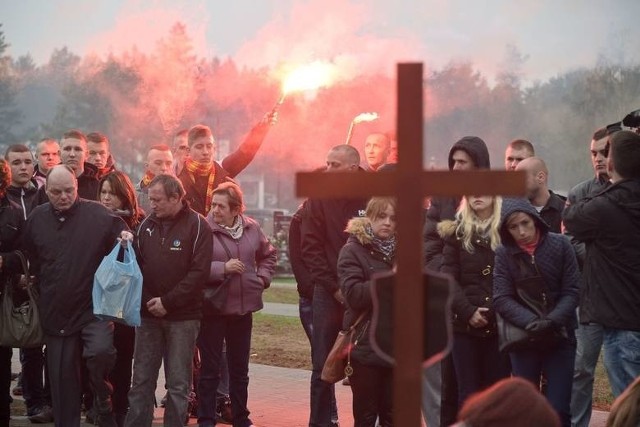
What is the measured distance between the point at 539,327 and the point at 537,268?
1.28 ft

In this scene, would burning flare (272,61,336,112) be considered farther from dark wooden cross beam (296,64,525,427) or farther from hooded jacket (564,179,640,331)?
dark wooden cross beam (296,64,525,427)

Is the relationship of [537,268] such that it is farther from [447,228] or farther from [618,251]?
[447,228]

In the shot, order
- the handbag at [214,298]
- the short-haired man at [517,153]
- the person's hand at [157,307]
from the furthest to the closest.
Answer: the short-haired man at [517,153], the handbag at [214,298], the person's hand at [157,307]

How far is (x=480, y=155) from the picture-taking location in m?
7.13

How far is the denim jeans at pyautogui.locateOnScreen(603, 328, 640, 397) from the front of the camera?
671cm

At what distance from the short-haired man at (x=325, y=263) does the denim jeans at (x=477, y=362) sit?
3.56 feet

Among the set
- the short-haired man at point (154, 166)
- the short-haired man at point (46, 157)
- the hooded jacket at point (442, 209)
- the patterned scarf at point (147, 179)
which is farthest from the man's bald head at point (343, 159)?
the short-haired man at point (46, 157)

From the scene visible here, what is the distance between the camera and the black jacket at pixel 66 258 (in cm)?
753

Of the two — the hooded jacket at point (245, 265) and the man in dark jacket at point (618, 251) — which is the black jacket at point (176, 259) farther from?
the man in dark jacket at point (618, 251)

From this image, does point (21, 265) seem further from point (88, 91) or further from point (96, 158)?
point (88, 91)

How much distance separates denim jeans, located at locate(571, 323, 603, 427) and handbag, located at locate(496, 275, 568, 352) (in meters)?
0.65

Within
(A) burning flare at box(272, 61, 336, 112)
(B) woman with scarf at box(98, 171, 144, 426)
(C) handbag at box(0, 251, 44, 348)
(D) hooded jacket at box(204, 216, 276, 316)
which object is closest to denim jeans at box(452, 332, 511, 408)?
(D) hooded jacket at box(204, 216, 276, 316)

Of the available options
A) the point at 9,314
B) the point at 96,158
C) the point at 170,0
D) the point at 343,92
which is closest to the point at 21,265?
the point at 9,314

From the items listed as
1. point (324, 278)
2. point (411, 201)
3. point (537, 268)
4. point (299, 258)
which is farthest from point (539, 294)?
point (411, 201)
